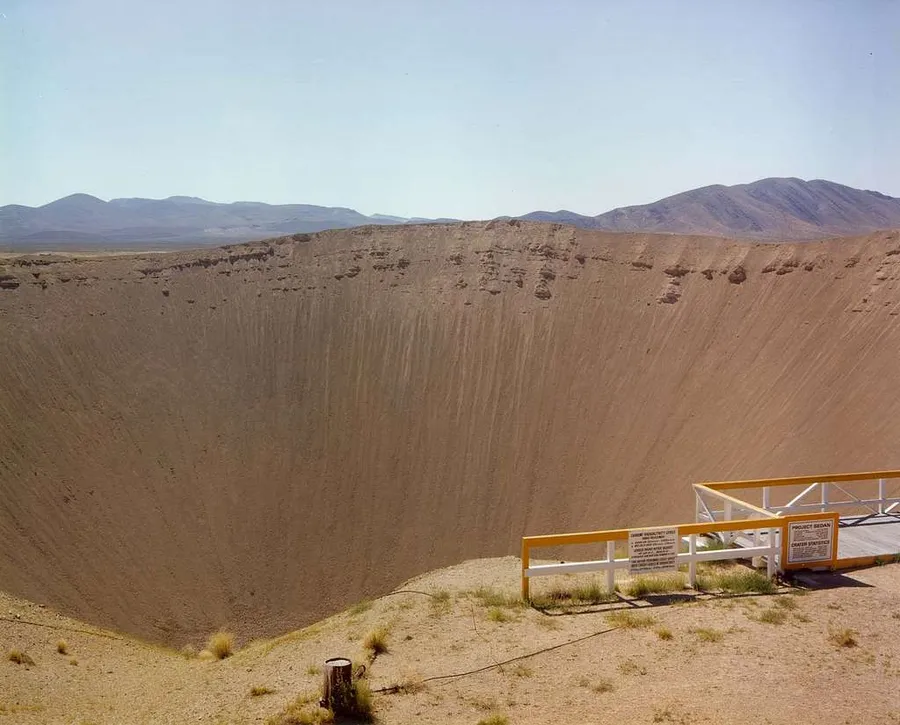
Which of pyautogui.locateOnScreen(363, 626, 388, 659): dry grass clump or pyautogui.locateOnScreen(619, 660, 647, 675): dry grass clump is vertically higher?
pyautogui.locateOnScreen(619, 660, 647, 675): dry grass clump

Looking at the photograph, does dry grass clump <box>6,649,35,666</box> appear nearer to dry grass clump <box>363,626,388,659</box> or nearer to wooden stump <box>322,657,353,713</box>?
dry grass clump <box>363,626,388,659</box>

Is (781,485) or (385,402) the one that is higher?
(781,485)

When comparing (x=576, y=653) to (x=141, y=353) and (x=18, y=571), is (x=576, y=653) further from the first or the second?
(x=141, y=353)

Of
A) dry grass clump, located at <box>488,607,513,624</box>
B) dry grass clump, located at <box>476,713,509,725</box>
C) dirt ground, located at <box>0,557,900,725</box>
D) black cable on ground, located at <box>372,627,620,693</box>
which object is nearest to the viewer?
dry grass clump, located at <box>476,713,509,725</box>

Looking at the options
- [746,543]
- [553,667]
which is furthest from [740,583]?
[553,667]

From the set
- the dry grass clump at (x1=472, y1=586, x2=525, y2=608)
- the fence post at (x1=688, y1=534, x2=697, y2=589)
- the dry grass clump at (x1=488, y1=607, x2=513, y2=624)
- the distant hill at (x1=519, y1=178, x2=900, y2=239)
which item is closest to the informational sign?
the fence post at (x1=688, y1=534, x2=697, y2=589)

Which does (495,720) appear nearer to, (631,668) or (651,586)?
(631,668)

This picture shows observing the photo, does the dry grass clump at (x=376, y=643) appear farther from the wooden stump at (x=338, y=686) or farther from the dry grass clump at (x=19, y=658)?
the dry grass clump at (x=19, y=658)

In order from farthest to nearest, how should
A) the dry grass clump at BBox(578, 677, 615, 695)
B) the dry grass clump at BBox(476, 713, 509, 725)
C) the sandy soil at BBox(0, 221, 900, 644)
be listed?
the sandy soil at BBox(0, 221, 900, 644)
the dry grass clump at BBox(578, 677, 615, 695)
the dry grass clump at BBox(476, 713, 509, 725)
